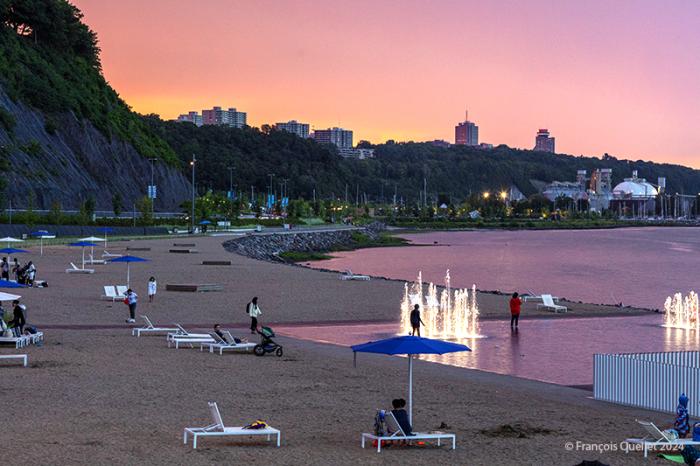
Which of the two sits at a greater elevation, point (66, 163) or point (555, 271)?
point (66, 163)

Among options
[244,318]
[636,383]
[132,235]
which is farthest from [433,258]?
[636,383]

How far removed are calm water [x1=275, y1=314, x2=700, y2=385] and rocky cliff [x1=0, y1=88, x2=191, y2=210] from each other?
61.2 metres

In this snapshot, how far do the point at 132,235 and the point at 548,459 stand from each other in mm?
77422

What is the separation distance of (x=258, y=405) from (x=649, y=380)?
25.0 feet

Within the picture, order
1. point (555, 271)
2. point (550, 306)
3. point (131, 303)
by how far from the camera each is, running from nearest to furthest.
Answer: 1. point (131, 303)
2. point (550, 306)
3. point (555, 271)

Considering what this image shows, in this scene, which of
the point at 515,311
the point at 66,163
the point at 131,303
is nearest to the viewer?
the point at 131,303

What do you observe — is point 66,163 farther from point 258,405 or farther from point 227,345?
point 258,405

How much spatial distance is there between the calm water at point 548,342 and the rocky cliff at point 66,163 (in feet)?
201

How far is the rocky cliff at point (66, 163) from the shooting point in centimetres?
8844

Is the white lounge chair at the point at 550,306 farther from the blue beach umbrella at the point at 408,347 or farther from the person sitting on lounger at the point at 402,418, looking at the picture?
the person sitting on lounger at the point at 402,418

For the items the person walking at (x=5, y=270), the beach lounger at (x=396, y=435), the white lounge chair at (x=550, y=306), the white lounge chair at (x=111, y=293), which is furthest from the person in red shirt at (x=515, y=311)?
the person walking at (x=5, y=270)

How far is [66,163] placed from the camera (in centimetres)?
9862

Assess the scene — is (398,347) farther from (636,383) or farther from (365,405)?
(636,383)

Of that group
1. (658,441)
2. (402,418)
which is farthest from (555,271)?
(402,418)
